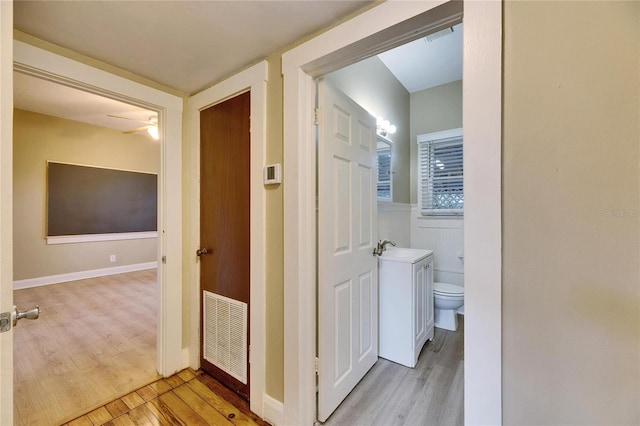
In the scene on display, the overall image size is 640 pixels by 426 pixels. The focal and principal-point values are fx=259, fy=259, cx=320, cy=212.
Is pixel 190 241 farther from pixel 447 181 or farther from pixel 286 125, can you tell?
pixel 447 181

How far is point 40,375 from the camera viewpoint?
192 centimetres

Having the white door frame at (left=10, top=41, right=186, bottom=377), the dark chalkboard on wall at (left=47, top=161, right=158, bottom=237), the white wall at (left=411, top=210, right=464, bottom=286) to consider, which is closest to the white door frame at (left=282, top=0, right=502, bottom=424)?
the white door frame at (left=10, top=41, right=186, bottom=377)

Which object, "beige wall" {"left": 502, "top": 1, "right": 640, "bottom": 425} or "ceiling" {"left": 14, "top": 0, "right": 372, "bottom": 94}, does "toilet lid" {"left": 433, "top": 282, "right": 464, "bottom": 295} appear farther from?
"ceiling" {"left": 14, "top": 0, "right": 372, "bottom": 94}

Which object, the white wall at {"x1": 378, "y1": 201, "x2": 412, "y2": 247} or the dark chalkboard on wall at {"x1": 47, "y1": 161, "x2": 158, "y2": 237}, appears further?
the dark chalkboard on wall at {"x1": 47, "y1": 161, "x2": 158, "y2": 237}

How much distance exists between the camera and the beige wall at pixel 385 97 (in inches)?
82.7

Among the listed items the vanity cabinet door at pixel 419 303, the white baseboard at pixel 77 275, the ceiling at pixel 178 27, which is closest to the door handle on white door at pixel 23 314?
the ceiling at pixel 178 27

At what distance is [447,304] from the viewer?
8.47ft

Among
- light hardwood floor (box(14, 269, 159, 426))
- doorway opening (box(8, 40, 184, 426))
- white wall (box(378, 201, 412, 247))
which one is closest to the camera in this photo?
light hardwood floor (box(14, 269, 159, 426))

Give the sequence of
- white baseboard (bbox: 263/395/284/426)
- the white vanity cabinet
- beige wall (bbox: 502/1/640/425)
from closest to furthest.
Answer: beige wall (bbox: 502/1/640/425), white baseboard (bbox: 263/395/284/426), the white vanity cabinet

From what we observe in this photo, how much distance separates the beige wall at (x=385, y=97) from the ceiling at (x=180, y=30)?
23.8 inches

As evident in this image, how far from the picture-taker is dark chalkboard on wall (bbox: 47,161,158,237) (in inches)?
164

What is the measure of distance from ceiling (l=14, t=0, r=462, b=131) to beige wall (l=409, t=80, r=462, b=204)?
245 cm

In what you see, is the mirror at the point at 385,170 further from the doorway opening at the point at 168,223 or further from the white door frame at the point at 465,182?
the doorway opening at the point at 168,223

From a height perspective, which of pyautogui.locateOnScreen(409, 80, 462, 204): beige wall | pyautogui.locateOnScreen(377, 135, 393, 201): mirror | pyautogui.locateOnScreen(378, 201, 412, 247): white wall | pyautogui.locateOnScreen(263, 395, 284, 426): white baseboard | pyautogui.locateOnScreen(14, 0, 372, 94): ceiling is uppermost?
pyautogui.locateOnScreen(409, 80, 462, 204): beige wall
